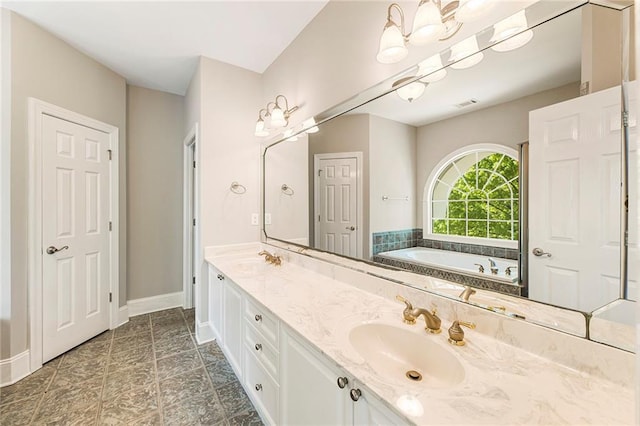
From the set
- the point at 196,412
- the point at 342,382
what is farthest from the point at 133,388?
the point at 342,382

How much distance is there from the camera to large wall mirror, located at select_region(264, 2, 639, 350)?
0.72 metres

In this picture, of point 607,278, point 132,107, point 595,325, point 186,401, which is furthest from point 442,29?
point 132,107

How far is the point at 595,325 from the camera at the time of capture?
737 mm

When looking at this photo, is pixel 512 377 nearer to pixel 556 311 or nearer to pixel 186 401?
pixel 556 311

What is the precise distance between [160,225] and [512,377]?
11.7ft

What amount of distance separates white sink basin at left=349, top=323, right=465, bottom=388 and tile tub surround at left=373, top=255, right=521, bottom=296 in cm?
26

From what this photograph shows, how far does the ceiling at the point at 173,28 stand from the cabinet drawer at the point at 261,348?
217 cm

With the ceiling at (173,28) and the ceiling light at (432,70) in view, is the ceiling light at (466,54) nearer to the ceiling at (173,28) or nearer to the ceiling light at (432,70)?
the ceiling light at (432,70)

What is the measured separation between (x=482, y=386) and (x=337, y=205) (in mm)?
1187

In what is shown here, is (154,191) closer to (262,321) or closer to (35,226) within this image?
(35,226)

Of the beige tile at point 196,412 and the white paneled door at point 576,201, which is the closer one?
the white paneled door at point 576,201

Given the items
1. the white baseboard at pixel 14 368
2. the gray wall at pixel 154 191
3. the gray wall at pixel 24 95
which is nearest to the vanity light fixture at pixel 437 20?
the gray wall at pixel 24 95

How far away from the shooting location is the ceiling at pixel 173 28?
1853 mm

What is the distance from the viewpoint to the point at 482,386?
27.6 inches
